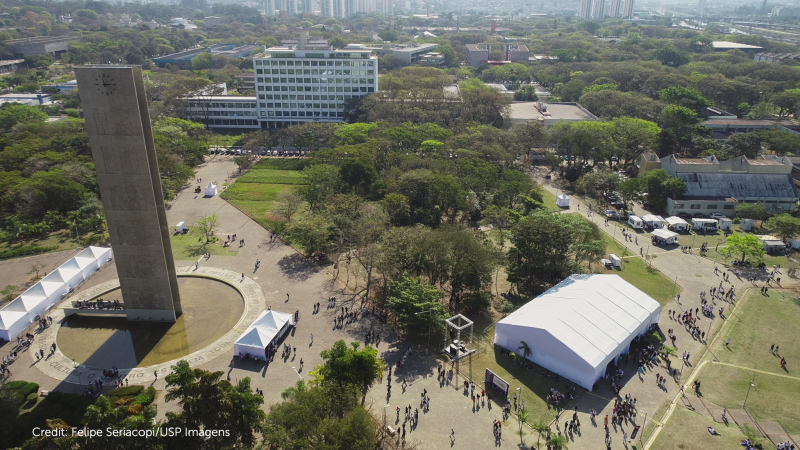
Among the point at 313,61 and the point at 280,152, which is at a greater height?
the point at 313,61

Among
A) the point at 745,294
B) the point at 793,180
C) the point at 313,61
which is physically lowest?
the point at 745,294

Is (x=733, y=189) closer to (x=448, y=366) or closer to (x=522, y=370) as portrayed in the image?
(x=522, y=370)

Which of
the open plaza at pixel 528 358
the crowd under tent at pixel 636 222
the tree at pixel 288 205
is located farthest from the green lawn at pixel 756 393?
the tree at pixel 288 205

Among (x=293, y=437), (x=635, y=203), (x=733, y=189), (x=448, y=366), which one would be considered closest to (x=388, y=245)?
(x=448, y=366)

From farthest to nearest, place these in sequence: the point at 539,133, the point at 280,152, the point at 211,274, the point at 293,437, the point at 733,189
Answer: the point at 280,152, the point at 539,133, the point at 733,189, the point at 211,274, the point at 293,437

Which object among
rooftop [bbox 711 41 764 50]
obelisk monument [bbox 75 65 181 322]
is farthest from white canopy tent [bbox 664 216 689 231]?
rooftop [bbox 711 41 764 50]

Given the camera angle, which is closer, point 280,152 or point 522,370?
point 522,370

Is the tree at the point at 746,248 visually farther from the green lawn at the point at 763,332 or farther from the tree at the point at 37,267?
the tree at the point at 37,267

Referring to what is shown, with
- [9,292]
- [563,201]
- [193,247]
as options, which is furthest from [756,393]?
[9,292]
